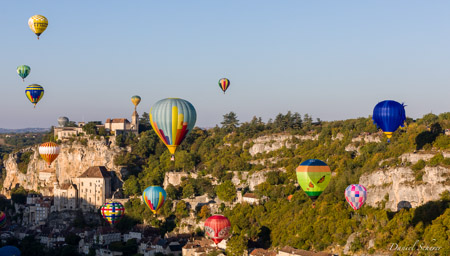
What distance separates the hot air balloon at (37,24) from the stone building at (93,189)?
1709 cm

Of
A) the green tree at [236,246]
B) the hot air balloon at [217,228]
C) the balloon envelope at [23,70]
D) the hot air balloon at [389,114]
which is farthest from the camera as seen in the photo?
the balloon envelope at [23,70]

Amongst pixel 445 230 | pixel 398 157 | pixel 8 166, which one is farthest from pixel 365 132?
pixel 8 166

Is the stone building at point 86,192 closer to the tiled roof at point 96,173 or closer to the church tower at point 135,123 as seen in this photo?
the tiled roof at point 96,173

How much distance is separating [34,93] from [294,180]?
795 inches

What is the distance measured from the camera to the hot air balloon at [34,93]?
5478 centimetres

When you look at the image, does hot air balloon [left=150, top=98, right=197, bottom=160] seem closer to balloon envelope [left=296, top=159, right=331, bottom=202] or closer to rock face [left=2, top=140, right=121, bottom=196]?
balloon envelope [left=296, top=159, right=331, bottom=202]

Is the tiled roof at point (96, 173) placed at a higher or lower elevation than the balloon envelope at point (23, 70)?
lower

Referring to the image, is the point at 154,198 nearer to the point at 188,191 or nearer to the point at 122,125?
the point at 188,191

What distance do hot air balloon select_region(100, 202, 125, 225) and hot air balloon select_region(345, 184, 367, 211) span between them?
20607mm

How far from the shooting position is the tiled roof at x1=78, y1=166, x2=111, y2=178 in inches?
2427

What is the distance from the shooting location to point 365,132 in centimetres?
5478

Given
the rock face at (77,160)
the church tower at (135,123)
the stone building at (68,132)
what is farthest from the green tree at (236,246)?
the stone building at (68,132)

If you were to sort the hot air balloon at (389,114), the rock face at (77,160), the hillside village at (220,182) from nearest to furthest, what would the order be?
the hot air balloon at (389,114) < the hillside village at (220,182) < the rock face at (77,160)

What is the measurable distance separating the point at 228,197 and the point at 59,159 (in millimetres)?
19498
